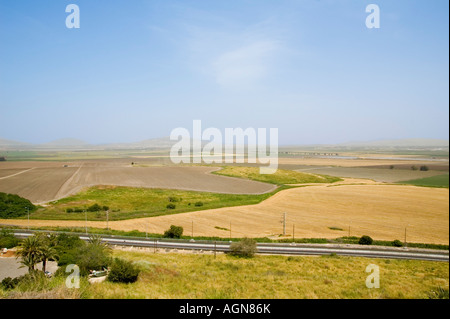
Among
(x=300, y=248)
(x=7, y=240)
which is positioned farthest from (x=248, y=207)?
(x=7, y=240)

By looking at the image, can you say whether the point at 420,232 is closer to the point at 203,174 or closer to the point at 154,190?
the point at 154,190

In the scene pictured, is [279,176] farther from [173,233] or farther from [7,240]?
[7,240]

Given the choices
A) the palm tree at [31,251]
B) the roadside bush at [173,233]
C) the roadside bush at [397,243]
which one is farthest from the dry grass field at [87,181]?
the roadside bush at [397,243]

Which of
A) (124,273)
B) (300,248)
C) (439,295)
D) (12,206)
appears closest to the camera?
(439,295)

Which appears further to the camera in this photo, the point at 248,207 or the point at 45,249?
the point at 248,207

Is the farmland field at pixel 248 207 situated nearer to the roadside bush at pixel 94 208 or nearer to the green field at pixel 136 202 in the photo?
the green field at pixel 136 202

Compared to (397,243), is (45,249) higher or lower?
higher

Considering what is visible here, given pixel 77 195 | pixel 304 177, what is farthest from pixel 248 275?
pixel 304 177
